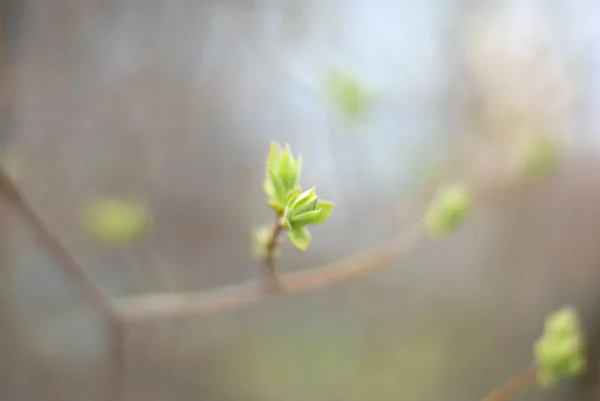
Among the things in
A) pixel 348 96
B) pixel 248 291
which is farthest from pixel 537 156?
pixel 248 291

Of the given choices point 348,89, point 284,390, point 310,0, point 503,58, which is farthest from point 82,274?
point 503,58

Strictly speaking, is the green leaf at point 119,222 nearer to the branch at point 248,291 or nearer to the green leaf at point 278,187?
the branch at point 248,291

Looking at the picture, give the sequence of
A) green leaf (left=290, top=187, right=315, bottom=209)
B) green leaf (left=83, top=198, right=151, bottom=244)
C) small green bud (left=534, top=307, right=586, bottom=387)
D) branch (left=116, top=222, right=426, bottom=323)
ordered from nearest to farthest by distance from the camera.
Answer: green leaf (left=290, top=187, right=315, bottom=209), small green bud (left=534, top=307, right=586, bottom=387), branch (left=116, top=222, right=426, bottom=323), green leaf (left=83, top=198, right=151, bottom=244)

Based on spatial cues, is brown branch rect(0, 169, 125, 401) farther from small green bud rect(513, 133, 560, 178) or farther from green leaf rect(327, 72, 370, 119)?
small green bud rect(513, 133, 560, 178)

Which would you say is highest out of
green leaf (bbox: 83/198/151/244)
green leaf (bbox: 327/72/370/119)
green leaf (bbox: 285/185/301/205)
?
green leaf (bbox: 327/72/370/119)

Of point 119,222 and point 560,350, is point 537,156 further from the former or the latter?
point 119,222

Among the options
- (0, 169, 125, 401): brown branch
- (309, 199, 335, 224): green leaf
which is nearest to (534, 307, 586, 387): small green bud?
(309, 199, 335, 224): green leaf

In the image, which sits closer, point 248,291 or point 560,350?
point 560,350
